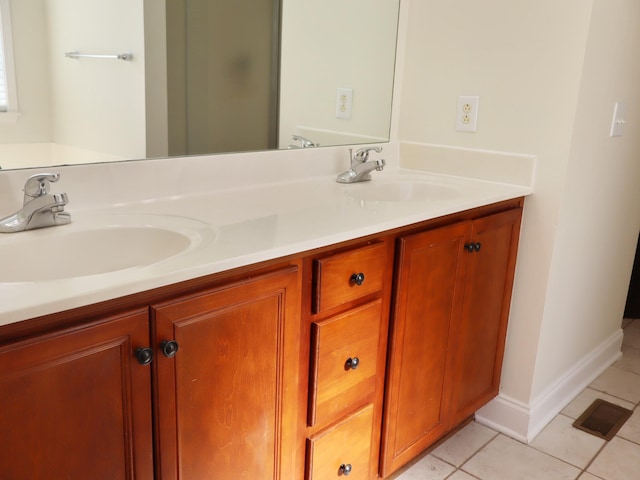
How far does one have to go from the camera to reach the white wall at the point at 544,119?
1824mm

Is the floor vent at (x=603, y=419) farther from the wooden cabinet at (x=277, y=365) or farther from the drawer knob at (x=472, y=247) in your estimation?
the drawer knob at (x=472, y=247)

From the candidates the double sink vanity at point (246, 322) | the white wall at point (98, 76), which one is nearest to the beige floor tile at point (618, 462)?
the double sink vanity at point (246, 322)

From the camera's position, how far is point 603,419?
7.18 feet

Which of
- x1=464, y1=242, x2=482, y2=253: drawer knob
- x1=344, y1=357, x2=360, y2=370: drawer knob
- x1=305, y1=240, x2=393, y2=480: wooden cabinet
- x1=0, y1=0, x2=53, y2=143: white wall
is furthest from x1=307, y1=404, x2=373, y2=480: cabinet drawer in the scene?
x1=0, y1=0, x2=53, y2=143: white wall

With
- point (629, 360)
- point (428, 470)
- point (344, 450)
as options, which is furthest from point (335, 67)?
point (629, 360)

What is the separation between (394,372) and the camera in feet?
5.17

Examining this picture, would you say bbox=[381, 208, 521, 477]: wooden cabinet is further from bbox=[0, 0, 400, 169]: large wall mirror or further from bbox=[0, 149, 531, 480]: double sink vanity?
bbox=[0, 0, 400, 169]: large wall mirror

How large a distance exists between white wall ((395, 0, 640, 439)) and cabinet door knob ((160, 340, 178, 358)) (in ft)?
4.41

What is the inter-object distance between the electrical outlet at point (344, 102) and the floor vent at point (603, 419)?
1.37 m

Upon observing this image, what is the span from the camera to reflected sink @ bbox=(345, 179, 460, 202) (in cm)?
187

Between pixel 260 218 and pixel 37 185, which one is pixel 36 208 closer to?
pixel 37 185

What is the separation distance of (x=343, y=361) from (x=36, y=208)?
28.9 inches

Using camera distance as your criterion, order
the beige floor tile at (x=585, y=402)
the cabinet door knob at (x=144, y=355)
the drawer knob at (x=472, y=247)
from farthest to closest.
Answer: the beige floor tile at (x=585, y=402), the drawer knob at (x=472, y=247), the cabinet door knob at (x=144, y=355)

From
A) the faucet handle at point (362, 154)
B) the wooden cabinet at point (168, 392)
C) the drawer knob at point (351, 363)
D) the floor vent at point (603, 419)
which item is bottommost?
the floor vent at point (603, 419)
